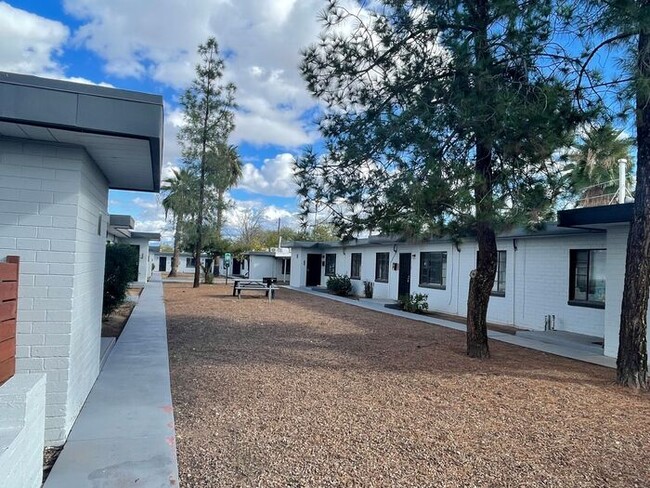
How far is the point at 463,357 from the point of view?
26.5 ft

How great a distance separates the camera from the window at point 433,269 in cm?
1681

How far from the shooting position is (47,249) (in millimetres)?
3746

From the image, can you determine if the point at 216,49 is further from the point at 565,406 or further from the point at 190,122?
the point at 565,406

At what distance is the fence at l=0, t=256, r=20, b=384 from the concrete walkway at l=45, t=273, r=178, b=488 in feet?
3.03

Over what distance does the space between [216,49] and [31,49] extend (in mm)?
19035

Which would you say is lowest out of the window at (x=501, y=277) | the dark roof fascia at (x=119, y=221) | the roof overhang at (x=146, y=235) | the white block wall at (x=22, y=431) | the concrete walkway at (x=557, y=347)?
the concrete walkway at (x=557, y=347)

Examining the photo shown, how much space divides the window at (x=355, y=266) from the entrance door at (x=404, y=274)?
3.73 m

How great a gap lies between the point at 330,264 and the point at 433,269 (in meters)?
10.7

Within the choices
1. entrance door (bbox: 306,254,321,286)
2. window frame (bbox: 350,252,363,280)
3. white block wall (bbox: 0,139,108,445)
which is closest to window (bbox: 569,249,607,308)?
white block wall (bbox: 0,139,108,445)

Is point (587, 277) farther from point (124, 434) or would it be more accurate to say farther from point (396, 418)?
point (124, 434)

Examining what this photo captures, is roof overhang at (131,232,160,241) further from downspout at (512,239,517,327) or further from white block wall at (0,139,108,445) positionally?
white block wall at (0,139,108,445)

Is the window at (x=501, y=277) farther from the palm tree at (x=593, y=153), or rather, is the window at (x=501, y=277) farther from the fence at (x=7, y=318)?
the fence at (x=7, y=318)

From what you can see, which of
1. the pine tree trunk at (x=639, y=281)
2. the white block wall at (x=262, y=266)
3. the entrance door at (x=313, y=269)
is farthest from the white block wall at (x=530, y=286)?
the white block wall at (x=262, y=266)

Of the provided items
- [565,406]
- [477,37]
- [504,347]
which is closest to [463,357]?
[504,347]
